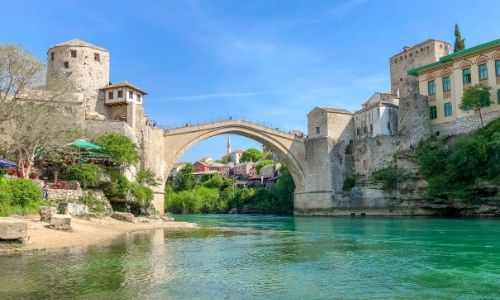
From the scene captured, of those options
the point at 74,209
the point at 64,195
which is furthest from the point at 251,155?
the point at 74,209

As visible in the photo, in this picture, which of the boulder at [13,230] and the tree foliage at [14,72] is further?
the tree foliage at [14,72]

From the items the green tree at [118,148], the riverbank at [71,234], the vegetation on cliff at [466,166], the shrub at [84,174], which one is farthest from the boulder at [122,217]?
the vegetation on cliff at [466,166]

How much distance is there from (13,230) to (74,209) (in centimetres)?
1068

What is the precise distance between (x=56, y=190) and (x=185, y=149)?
809 inches

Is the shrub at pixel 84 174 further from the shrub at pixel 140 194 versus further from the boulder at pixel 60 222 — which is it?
the boulder at pixel 60 222

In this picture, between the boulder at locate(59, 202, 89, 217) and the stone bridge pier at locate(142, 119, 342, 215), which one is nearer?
the boulder at locate(59, 202, 89, 217)

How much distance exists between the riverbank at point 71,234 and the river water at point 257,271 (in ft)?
2.94

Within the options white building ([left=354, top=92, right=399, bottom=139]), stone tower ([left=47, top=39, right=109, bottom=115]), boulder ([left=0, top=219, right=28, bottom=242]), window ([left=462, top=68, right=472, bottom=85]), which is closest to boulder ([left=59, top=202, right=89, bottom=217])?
boulder ([left=0, top=219, right=28, bottom=242])

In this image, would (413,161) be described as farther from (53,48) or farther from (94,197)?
(53,48)

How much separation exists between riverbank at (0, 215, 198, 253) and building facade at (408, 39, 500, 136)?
29753 millimetres

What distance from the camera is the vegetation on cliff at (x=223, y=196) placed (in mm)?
63844

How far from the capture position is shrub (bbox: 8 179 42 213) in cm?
2145

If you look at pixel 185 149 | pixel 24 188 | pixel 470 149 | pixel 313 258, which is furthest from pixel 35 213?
pixel 470 149

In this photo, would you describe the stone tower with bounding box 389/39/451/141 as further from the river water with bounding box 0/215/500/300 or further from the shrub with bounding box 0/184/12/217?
the shrub with bounding box 0/184/12/217
